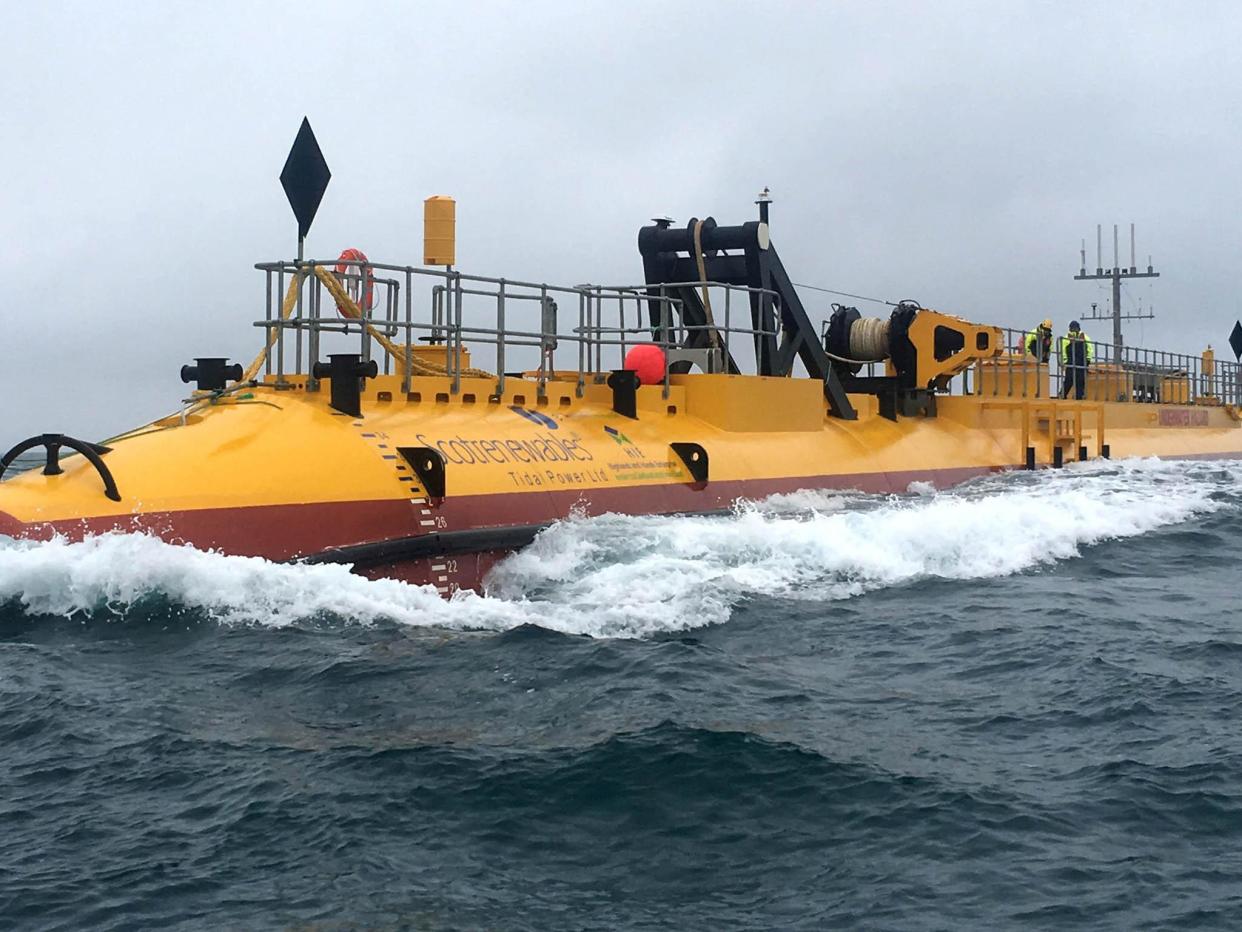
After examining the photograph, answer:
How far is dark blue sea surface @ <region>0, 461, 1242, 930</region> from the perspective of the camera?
529 cm

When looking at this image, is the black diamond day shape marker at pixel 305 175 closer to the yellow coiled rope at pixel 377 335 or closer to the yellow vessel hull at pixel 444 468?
the yellow coiled rope at pixel 377 335

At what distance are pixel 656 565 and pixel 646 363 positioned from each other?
5.44 metres

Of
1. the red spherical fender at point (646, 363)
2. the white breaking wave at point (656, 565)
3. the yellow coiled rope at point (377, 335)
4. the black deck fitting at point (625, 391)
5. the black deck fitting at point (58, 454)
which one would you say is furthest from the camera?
the red spherical fender at point (646, 363)

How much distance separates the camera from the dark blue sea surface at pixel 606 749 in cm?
529

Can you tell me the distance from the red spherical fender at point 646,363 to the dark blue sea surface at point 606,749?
4.90m

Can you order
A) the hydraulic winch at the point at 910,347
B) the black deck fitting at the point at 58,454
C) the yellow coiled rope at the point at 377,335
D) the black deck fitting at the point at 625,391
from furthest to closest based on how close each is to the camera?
the hydraulic winch at the point at 910,347
the black deck fitting at the point at 625,391
the yellow coiled rope at the point at 377,335
the black deck fitting at the point at 58,454

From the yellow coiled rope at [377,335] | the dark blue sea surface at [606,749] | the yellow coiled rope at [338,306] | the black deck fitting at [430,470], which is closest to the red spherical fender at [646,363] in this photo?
the yellow coiled rope at [377,335]

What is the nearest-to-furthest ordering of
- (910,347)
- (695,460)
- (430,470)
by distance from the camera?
(430,470)
(695,460)
(910,347)

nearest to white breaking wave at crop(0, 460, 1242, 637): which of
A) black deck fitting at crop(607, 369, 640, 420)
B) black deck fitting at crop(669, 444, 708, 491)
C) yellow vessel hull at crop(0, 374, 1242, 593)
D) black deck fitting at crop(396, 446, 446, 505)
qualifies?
yellow vessel hull at crop(0, 374, 1242, 593)

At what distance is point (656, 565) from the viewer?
11.9m

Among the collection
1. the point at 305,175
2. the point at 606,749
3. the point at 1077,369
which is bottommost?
the point at 606,749

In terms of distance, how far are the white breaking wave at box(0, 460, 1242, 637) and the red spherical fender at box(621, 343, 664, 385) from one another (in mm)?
2295

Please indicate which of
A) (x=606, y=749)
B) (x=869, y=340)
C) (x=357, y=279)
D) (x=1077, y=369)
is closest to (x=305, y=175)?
(x=357, y=279)

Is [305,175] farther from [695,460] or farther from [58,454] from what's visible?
[695,460]
